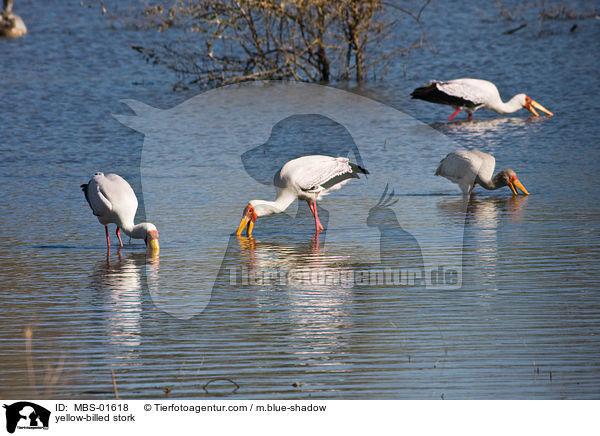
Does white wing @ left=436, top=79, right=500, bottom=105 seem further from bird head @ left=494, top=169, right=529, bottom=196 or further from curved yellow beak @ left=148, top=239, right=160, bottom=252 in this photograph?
curved yellow beak @ left=148, top=239, right=160, bottom=252

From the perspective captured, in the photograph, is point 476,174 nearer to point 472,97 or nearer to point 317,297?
point 317,297

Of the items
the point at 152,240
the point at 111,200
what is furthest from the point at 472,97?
the point at 152,240

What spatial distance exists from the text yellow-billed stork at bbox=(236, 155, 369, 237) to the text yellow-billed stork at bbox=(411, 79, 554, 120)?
584cm

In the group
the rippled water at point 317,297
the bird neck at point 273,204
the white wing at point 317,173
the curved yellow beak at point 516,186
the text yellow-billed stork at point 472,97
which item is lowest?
the rippled water at point 317,297

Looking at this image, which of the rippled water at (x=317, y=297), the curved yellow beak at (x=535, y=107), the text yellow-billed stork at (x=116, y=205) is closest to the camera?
the rippled water at (x=317, y=297)

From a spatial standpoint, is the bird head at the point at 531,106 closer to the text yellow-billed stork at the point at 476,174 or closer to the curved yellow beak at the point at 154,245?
the text yellow-billed stork at the point at 476,174

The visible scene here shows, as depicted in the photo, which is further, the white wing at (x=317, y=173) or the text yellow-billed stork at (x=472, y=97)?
the text yellow-billed stork at (x=472, y=97)

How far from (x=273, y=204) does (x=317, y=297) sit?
2444 mm

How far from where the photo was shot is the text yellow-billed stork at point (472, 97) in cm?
1452

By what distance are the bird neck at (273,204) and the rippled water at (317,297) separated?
22 centimetres

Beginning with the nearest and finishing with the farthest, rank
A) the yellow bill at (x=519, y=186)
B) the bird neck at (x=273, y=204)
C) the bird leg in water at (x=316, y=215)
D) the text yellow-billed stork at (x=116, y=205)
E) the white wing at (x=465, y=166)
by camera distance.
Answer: the text yellow-billed stork at (x=116, y=205)
the bird neck at (x=273, y=204)
the bird leg in water at (x=316, y=215)
the yellow bill at (x=519, y=186)
the white wing at (x=465, y=166)

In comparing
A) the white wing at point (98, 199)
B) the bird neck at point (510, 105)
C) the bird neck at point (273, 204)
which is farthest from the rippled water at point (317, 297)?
the bird neck at point (510, 105)

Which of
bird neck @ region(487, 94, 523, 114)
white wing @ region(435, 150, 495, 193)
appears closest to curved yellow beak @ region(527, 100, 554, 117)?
bird neck @ region(487, 94, 523, 114)

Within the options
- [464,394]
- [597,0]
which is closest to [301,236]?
[464,394]
